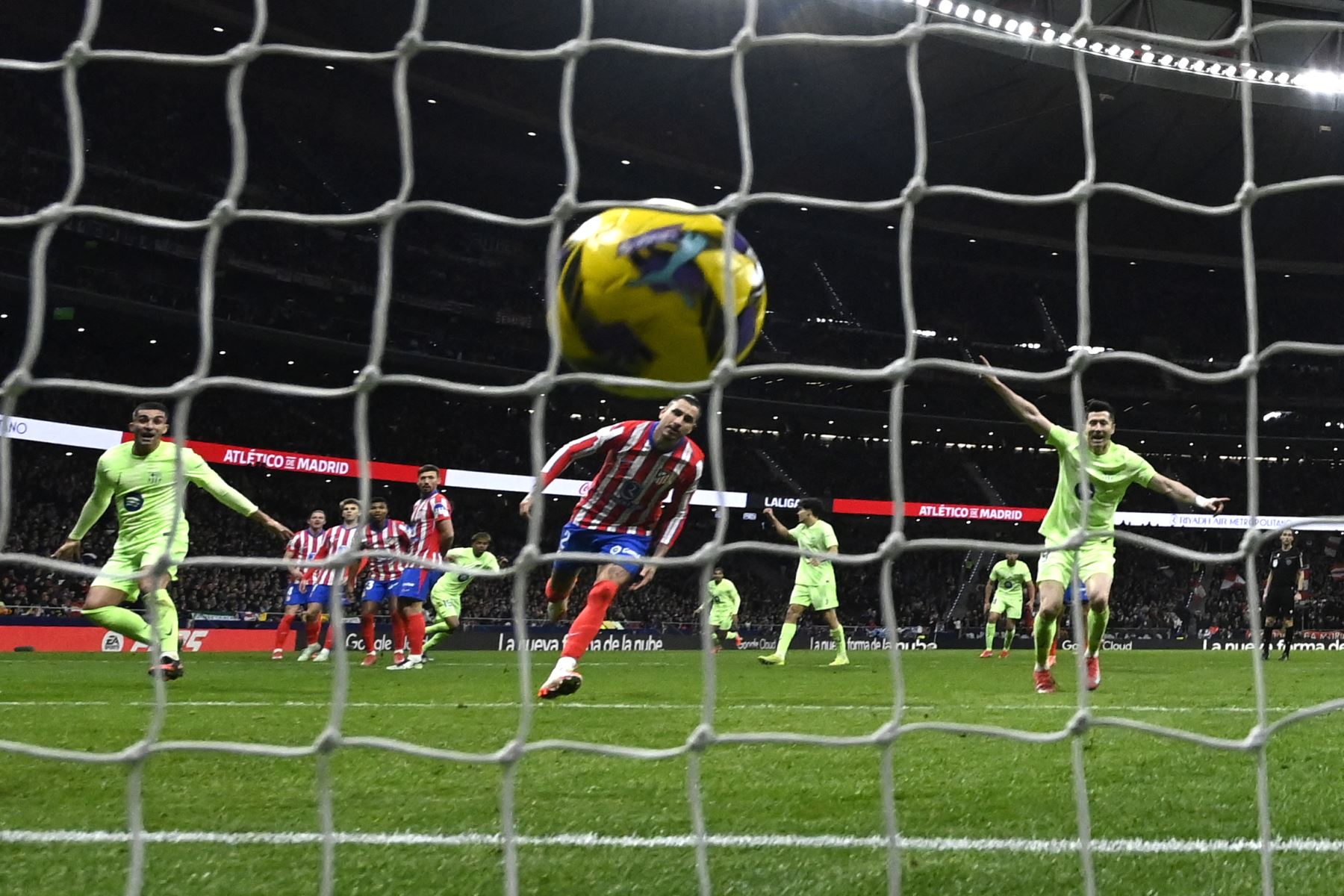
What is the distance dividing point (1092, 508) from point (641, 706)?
9.95 ft

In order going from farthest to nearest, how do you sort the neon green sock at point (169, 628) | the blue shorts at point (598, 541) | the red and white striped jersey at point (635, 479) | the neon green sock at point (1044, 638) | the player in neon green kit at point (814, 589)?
the player in neon green kit at point (814, 589)
the neon green sock at point (1044, 638)
the neon green sock at point (169, 628)
the blue shorts at point (598, 541)
the red and white striped jersey at point (635, 479)

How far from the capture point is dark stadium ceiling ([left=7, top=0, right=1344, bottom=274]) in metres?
21.6

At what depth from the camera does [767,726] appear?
233 inches

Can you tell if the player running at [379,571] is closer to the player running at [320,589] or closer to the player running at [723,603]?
the player running at [320,589]

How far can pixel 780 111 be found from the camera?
2572 cm

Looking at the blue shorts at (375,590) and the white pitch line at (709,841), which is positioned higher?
the white pitch line at (709,841)

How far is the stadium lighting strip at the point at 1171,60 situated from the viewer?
808 inches

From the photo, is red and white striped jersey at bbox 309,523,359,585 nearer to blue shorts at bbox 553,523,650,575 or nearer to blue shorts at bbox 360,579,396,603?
blue shorts at bbox 360,579,396,603

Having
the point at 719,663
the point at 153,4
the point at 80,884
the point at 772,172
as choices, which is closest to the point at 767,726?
the point at 80,884

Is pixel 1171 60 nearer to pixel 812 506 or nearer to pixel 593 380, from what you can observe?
pixel 812 506

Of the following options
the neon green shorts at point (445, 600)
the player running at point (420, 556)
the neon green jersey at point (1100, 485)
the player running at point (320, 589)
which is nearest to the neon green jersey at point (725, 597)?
the neon green shorts at point (445, 600)

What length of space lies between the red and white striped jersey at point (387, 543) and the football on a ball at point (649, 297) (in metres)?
8.57

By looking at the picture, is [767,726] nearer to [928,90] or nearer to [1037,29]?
[1037,29]

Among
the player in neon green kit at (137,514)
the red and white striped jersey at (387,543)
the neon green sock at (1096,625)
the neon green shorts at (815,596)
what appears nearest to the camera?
the player in neon green kit at (137,514)
